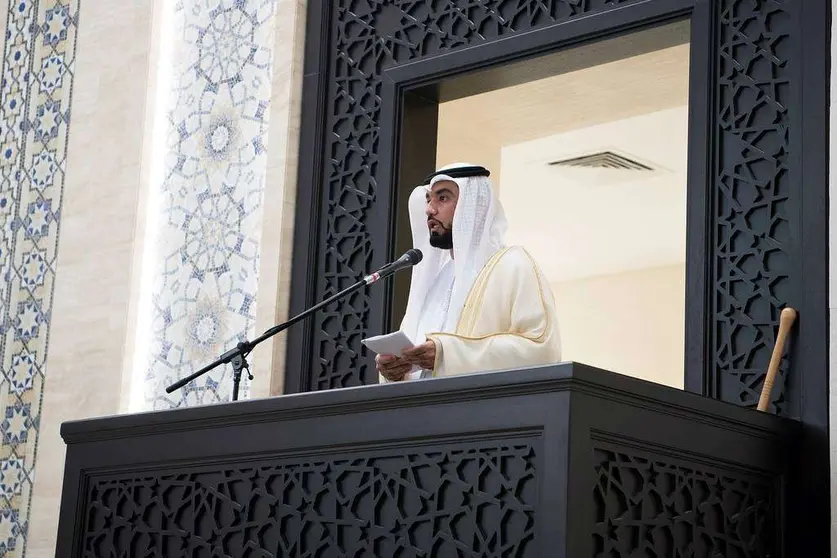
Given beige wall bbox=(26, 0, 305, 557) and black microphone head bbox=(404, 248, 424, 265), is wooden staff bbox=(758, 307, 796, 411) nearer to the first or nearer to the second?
black microphone head bbox=(404, 248, 424, 265)

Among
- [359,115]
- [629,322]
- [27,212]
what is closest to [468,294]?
[359,115]

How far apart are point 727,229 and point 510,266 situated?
29.1 inches

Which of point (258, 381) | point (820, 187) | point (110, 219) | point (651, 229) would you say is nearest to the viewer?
point (820, 187)

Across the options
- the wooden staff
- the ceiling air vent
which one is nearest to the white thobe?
the wooden staff

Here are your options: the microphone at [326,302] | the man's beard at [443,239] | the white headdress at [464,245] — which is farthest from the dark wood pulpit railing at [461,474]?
the man's beard at [443,239]

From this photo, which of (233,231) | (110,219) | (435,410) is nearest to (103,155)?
(110,219)

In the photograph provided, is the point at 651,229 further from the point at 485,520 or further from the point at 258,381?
the point at 485,520

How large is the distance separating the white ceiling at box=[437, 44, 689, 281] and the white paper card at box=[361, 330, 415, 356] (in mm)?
2482

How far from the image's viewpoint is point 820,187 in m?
4.28

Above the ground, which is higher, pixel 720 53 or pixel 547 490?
pixel 720 53

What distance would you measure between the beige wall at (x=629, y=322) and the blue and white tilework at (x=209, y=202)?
18.6 ft

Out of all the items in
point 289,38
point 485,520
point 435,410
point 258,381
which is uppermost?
point 289,38

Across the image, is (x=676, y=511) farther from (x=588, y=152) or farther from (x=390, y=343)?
(x=588, y=152)

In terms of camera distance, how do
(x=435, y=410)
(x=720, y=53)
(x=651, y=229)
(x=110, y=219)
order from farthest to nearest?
(x=651, y=229) < (x=110, y=219) < (x=720, y=53) < (x=435, y=410)
